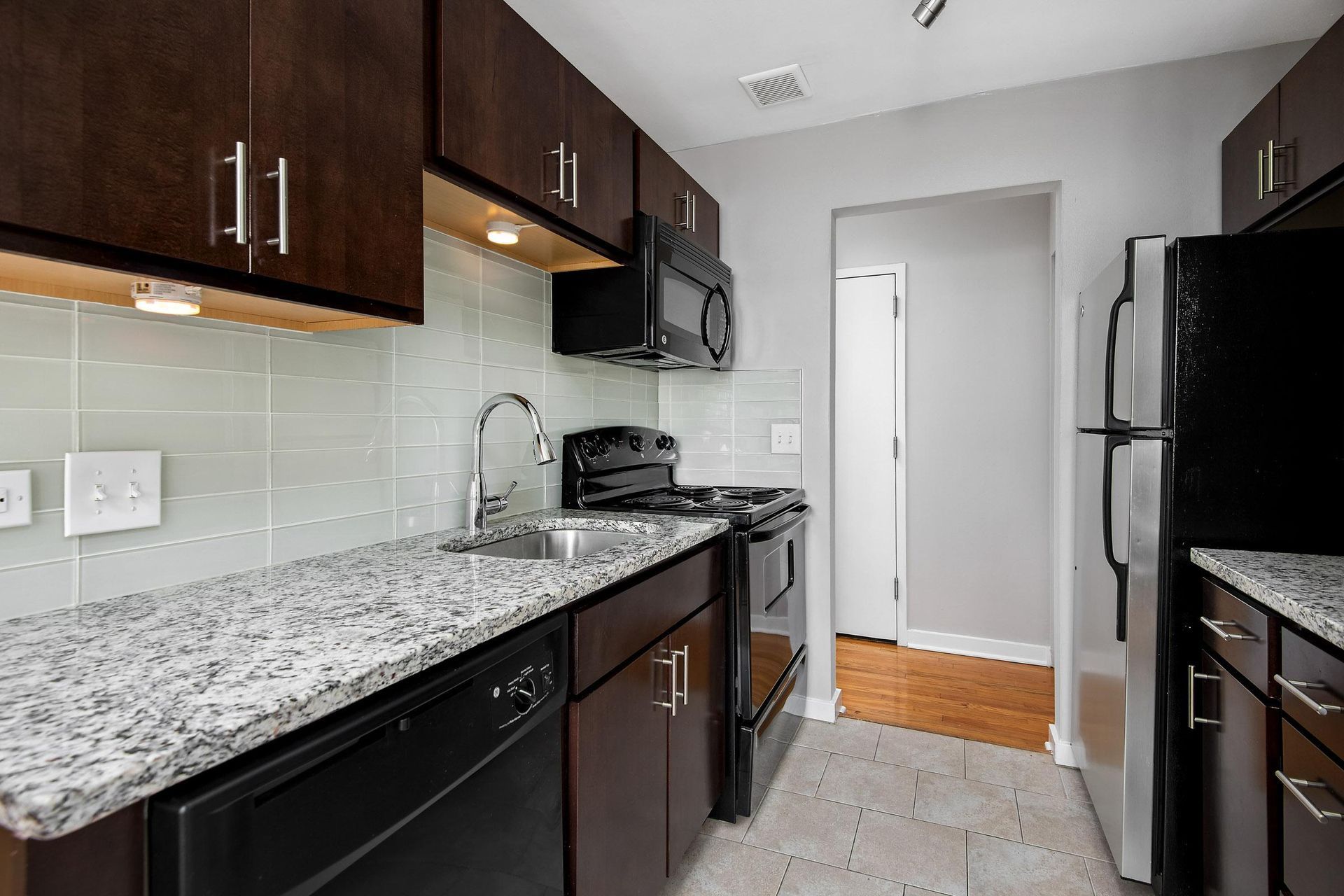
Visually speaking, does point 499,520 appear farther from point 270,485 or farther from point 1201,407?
point 1201,407

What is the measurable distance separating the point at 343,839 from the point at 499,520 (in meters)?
1.19

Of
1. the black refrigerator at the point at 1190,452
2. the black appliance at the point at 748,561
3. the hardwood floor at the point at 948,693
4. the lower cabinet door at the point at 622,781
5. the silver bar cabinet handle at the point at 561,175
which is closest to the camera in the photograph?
the lower cabinet door at the point at 622,781

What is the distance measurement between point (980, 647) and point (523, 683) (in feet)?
9.87

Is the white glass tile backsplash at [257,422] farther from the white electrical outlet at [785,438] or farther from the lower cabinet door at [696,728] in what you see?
the white electrical outlet at [785,438]

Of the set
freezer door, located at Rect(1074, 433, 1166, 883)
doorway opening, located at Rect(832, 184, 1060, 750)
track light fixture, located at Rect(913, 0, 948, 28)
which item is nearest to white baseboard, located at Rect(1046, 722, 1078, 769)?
freezer door, located at Rect(1074, 433, 1166, 883)

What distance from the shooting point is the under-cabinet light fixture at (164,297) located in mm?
950

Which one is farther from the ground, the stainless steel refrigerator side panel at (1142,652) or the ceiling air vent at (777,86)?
the ceiling air vent at (777,86)

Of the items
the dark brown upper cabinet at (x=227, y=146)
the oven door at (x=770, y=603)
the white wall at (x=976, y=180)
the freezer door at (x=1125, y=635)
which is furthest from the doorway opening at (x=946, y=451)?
the dark brown upper cabinet at (x=227, y=146)

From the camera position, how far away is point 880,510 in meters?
3.51

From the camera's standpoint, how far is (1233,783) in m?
1.37

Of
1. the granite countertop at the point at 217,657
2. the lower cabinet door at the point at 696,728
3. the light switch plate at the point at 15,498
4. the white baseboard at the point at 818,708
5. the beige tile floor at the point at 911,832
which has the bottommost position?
the beige tile floor at the point at 911,832

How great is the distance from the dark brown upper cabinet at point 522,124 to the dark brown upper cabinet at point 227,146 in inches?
3.4

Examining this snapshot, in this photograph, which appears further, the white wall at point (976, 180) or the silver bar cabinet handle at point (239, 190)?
the white wall at point (976, 180)

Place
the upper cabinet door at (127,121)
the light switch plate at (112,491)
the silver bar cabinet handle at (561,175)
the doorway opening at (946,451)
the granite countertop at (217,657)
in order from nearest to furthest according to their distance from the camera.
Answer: the granite countertop at (217,657), the upper cabinet door at (127,121), the light switch plate at (112,491), the silver bar cabinet handle at (561,175), the doorway opening at (946,451)
